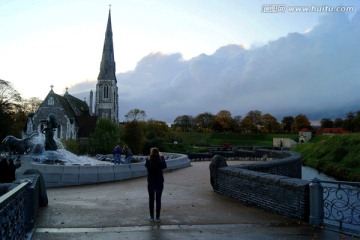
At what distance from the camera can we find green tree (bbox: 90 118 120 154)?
52.4 meters

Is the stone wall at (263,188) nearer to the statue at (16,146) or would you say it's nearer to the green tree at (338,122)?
the statue at (16,146)

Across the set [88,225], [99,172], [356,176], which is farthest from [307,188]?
[356,176]

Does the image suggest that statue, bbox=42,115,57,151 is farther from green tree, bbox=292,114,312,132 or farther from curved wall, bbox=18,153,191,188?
green tree, bbox=292,114,312,132

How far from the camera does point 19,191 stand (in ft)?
19.7

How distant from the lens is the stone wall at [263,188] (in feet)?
29.4

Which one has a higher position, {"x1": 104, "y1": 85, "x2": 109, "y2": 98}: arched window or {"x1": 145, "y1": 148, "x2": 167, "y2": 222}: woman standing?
{"x1": 104, "y1": 85, "x2": 109, "y2": 98}: arched window

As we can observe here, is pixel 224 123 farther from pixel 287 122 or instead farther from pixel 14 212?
pixel 14 212

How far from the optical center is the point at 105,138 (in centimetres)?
5266

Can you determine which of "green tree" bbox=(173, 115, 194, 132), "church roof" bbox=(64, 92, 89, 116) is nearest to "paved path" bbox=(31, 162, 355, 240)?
"church roof" bbox=(64, 92, 89, 116)

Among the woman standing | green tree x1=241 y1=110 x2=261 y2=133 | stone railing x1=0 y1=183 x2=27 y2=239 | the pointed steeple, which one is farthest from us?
green tree x1=241 y1=110 x2=261 y2=133

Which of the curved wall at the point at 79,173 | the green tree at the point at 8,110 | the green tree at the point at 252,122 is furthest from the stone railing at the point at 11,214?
the green tree at the point at 252,122

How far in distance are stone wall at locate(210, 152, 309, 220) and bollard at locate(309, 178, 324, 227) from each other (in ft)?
0.65

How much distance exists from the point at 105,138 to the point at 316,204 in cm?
4628

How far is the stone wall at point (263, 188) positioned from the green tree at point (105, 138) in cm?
4005
